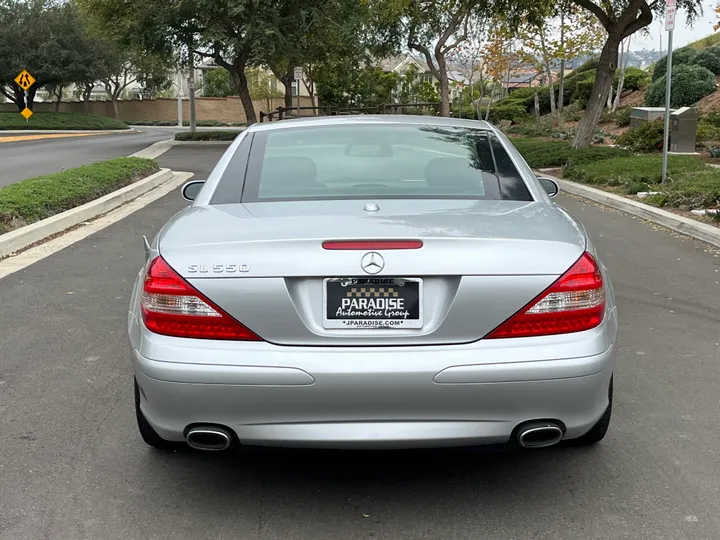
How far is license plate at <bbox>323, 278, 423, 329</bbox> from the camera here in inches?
118

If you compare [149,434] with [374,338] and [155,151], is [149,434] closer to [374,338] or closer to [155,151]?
[374,338]

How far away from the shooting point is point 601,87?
19328 millimetres

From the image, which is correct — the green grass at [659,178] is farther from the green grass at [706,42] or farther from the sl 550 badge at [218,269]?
the green grass at [706,42]

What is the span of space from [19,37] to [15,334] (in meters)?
49.2

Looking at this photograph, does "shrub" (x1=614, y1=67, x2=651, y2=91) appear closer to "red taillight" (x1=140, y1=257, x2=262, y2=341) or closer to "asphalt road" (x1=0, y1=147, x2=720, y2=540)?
"asphalt road" (x1=0, y1=147, x2=720, y2=540)

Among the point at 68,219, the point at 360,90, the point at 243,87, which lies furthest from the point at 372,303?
the point at 360,90

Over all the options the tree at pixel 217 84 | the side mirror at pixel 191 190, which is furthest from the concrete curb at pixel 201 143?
the tree at pixel 217 84

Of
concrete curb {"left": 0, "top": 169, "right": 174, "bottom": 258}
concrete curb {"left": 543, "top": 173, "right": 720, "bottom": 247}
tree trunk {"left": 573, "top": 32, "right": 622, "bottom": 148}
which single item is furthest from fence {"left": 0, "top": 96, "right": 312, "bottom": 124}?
concrete curb {"left": 543, "top": 173, "right": 720, "bottom": 247}

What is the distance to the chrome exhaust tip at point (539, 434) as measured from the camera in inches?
120

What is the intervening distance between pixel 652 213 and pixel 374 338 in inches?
370

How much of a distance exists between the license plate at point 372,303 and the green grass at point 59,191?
24.3 feet

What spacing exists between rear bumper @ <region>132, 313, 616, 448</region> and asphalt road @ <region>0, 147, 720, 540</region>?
22 cm

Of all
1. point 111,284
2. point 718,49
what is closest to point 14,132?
point 718,49

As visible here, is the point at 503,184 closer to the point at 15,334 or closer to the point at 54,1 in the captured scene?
the point at 15,334
